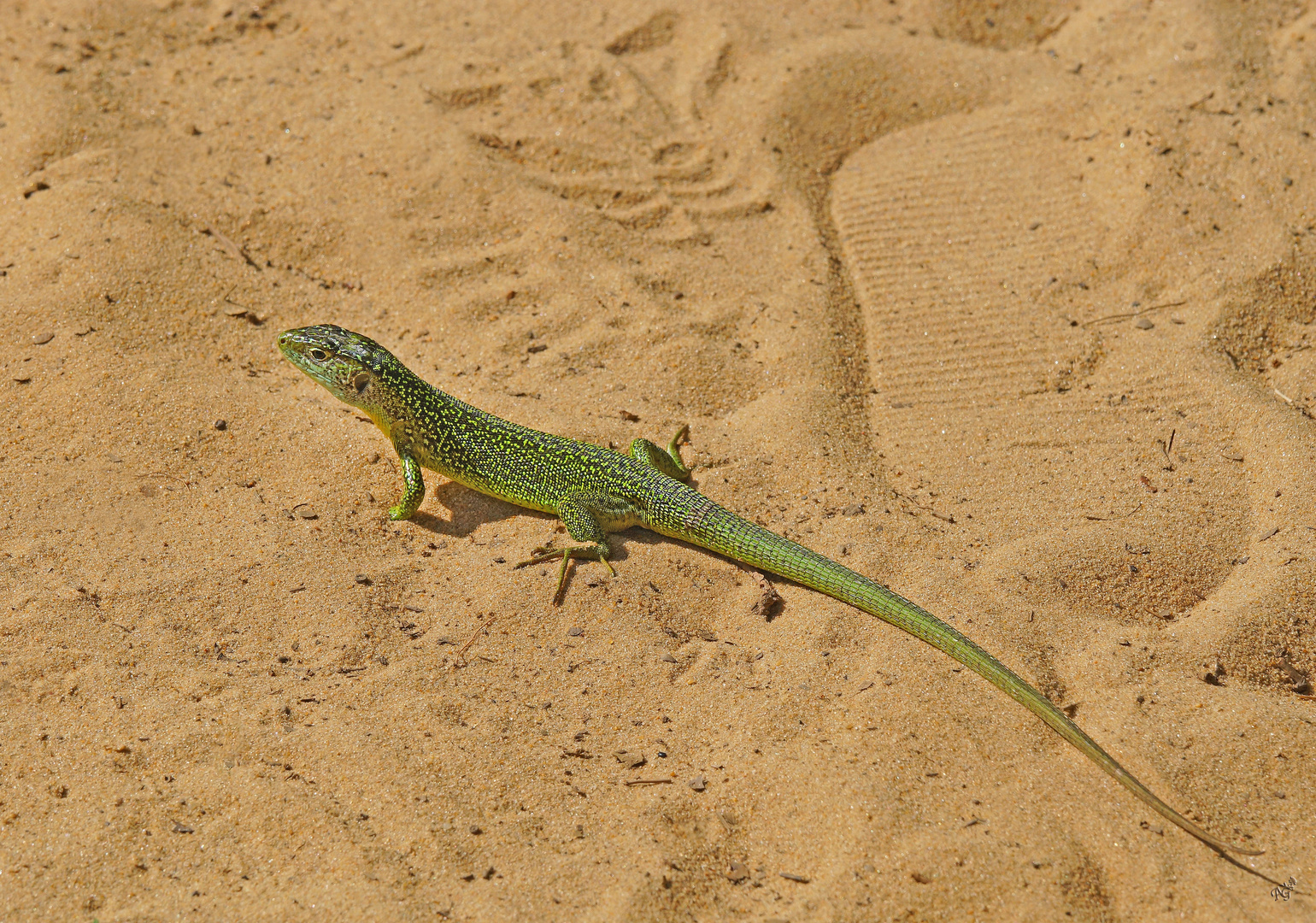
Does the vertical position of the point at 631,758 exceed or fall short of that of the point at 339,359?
it falls short

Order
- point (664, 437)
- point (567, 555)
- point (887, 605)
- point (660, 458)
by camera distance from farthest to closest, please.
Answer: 1. point (664, 437)
2. point (660, 458)
3. point (567, 555)
4. point (887, 605)

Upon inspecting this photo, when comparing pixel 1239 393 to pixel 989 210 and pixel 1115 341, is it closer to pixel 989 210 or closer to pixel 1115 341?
pixel 1115 341

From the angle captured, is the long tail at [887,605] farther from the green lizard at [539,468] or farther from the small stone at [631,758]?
the small stone at [631,758]

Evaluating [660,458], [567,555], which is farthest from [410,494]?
[660,458]

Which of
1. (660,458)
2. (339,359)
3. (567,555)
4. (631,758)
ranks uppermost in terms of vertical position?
(339,359)

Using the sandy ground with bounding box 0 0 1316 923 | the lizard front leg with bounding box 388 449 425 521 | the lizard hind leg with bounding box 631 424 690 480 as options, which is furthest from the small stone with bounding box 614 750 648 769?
the lizard front leg with bounding box 388 449 425 521

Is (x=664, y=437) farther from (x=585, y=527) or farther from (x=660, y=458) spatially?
(x=585, y=527)
